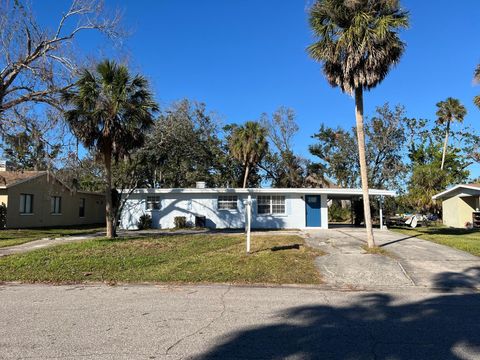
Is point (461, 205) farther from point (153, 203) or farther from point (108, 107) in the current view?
point (108, 107)

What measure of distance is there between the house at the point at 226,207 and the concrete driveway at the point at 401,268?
11.1 meters

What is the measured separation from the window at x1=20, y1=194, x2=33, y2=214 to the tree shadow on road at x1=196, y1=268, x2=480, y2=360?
2483 centimetres

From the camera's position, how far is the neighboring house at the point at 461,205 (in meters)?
29.2

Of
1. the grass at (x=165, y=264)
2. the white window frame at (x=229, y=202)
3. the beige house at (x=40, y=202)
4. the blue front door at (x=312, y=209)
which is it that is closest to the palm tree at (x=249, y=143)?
the white window frame at (x=229, y=202)

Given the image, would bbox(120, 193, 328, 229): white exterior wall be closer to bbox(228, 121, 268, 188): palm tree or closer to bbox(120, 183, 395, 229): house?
bbox(120, 183, 395, 229): house

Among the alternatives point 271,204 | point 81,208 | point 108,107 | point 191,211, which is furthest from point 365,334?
point 81,208

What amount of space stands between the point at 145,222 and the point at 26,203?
8226 millimetres

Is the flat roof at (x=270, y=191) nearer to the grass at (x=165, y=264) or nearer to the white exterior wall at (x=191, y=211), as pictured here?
the white exterior wall at (x=191, y=211)

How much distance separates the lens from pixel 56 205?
30.5 m

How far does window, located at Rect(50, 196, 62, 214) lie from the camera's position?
29927mm

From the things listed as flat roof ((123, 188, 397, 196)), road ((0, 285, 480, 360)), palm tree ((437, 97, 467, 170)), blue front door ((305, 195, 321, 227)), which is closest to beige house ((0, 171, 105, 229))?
flat roof ((123, 188, 397, 196))

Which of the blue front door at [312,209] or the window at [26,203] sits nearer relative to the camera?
the blue front door at [312,209]

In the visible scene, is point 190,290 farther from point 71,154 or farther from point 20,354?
point 71,154

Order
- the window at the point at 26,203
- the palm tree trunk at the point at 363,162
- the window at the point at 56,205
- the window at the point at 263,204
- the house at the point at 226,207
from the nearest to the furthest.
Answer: the palm tree trunk at the point at 363,162, the house at the point at 226,207, the window at the point at 263,204, the window at the point at 26,203, the window at the point at 56,205
